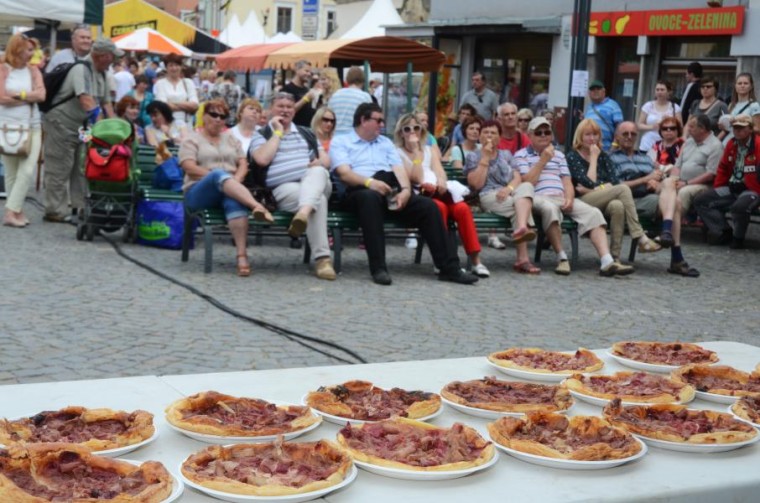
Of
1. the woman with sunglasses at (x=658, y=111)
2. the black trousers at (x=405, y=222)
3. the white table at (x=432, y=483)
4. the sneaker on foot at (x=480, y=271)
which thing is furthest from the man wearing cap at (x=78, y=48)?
the white table at (x=432, y=483)

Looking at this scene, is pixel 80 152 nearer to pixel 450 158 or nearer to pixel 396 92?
pixel 450 158

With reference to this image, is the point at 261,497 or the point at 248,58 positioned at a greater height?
the point at 248,58

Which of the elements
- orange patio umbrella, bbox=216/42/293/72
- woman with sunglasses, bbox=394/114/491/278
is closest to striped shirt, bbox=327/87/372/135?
woman with sunglasses, bbox=394/114/491/278

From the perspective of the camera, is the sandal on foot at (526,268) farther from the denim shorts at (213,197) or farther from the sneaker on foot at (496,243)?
the denim shorts at (213,197)

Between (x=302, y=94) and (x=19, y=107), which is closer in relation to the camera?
(x=19, y=107)

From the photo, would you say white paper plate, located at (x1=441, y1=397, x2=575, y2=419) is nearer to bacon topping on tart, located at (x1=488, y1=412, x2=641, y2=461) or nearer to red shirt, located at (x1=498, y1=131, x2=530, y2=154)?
bacon topping on tart, located at (x1=488, y1=412, x2=641, y2=461)

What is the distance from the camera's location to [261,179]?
1053 centimetres

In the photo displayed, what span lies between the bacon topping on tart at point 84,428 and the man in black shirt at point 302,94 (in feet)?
37.1

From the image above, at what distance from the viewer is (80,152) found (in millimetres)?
12719

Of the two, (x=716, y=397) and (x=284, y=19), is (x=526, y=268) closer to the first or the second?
(x=716, y=397)

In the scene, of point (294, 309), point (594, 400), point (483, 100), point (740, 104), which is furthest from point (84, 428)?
point (483, 100)

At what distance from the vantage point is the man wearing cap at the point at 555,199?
11.0 meters

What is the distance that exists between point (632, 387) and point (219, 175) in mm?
6588

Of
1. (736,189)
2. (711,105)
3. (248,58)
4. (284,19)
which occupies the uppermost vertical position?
(284,19)
